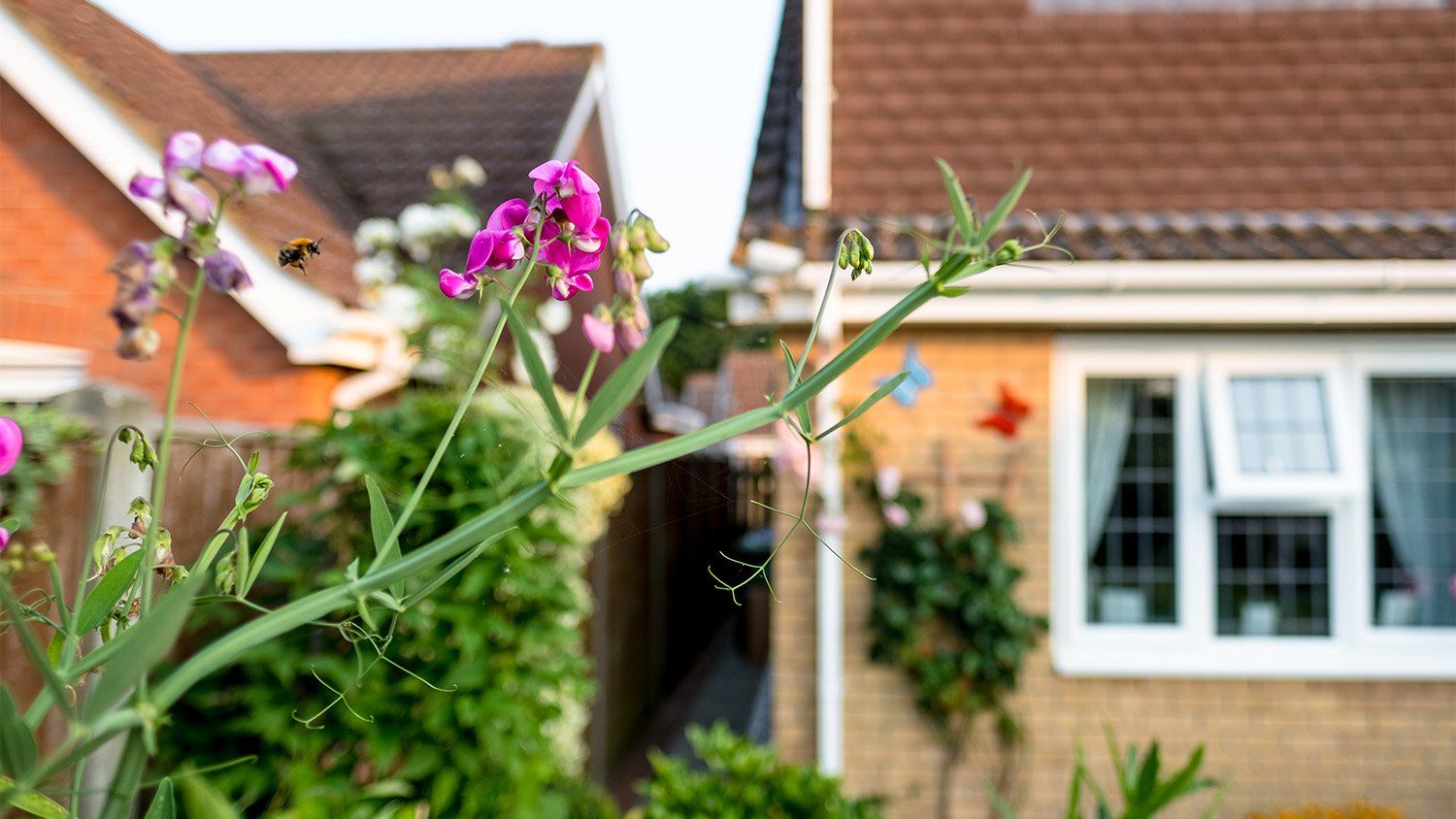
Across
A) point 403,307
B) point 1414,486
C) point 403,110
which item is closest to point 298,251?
point 403,307

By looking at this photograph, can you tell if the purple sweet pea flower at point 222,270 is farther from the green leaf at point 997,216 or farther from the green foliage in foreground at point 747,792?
the green foliage in foreground at point 747,792

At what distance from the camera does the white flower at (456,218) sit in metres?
4.48

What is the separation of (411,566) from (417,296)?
160 inches

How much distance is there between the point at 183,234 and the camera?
419mm

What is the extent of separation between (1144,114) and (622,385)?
16.0ft

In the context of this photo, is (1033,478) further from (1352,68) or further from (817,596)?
(1352,68)

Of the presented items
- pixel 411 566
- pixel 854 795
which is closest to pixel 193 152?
pixel 411 566

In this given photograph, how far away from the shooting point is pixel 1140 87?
472 centimetres

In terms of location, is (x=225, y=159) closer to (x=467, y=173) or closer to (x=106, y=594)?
(x=106, y=594)

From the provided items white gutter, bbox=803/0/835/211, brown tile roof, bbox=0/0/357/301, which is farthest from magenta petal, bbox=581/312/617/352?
white gutter, bbox=803/0/835/211

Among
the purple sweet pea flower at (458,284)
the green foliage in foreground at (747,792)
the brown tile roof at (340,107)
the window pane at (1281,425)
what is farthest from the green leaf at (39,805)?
the window pane at (1281,425)

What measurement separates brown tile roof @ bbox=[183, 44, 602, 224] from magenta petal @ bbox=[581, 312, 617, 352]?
3154mm

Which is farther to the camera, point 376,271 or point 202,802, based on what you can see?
point 376,271

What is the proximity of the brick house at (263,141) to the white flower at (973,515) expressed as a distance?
2095mm
